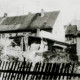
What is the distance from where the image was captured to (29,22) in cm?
5622

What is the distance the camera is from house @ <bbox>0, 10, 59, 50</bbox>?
52.8 m

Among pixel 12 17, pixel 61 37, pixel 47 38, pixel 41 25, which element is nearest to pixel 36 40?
pixel 47 38

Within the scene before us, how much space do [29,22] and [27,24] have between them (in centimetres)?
101

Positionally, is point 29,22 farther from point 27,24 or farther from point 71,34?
point 71,34

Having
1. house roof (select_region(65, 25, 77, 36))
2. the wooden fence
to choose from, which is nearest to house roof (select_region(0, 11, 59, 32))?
house roof (select_region(65, 25, 77, 36))

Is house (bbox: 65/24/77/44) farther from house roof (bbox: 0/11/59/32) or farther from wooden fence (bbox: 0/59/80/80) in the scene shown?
wooden fence (bbox: 0/59/80/80)

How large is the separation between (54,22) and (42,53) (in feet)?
67.1

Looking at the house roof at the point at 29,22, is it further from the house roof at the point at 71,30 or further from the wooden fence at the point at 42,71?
the wooden fence at the point at 42,71

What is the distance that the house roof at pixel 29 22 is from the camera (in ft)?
176

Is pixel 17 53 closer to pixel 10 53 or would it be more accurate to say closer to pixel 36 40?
pixel 10 53

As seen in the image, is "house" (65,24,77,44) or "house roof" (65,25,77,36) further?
"house roof" (65,25,77,36)

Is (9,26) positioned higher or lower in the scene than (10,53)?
higher

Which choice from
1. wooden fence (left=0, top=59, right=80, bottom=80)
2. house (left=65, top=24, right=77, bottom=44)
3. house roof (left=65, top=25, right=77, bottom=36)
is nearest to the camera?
wooden fence (left=0, top=59, right=80, bottom=80)

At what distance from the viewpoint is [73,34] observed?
6206 centimetres
